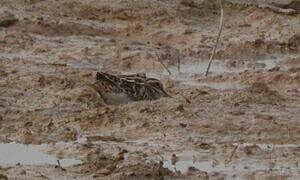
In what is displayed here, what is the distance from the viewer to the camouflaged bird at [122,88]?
10102 millimetres

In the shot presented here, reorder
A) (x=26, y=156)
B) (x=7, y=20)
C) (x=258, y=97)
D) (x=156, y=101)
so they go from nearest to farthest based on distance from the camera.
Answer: (x=26, y=156)
(x=156, y=101)
(x=258, y=97)
(x=7, y=20)

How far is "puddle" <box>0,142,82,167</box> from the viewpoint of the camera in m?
7.96

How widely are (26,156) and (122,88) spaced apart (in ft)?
7.14

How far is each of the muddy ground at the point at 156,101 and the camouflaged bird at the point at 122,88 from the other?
0.52 feet

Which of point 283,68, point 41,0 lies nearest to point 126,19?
point 41,0

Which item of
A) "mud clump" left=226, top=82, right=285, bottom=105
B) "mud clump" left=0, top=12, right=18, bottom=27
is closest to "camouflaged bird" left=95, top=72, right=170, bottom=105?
"mud clump" left=226, top=82, right=285, bottom=105

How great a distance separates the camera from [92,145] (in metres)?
8.44

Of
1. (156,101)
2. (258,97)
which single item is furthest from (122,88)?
(258,97)

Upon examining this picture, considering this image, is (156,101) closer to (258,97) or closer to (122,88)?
(122,88)

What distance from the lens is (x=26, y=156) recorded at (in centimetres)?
819

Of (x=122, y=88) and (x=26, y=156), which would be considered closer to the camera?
(x=26, y=156)

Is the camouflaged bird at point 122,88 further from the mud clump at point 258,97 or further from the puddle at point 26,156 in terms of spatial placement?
the puddle at point 26,156

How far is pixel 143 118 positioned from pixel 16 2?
306 inches

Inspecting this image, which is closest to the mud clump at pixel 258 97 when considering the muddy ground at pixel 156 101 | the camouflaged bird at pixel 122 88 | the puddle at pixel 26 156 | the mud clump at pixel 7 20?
the muddy ground at pixel 156 101
